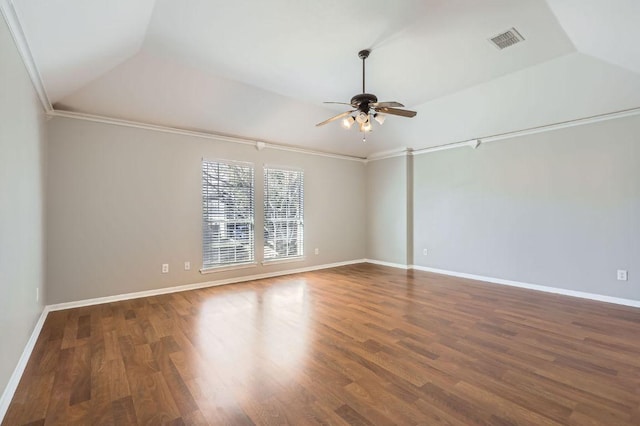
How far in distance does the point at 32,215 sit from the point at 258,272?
329 cm

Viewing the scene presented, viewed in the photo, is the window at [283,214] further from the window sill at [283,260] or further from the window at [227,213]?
the window at [227,213]

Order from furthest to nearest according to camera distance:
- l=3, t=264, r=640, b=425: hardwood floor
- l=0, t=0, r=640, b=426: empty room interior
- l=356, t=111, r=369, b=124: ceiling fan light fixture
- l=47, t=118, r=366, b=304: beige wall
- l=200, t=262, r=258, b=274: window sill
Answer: l=200, t=262, r=258, b=274: window sill
l=47, t=118, r=366, b=304: beige wall
l=356, t=111, r=369, b=124: ceiling fan light fixture
l=0, t=0, r=640, b=426: empty room interior
l=3, t=264, r=640, b=425: hardwood floor

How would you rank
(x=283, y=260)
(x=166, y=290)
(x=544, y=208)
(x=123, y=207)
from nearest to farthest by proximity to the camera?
(x=123, y=207) → (x=166, y=290) → (x=544, y=208) → (x=283, y=260)

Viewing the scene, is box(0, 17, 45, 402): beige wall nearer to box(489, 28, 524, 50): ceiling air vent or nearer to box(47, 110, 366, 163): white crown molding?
box(47, 110, 366, 163): white crown molding

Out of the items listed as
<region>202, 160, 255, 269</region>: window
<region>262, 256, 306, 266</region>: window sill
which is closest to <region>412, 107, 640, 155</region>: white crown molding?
<region>262, 256, 306, 266</region>: window sill

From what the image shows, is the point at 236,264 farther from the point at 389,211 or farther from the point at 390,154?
the point at 390,154

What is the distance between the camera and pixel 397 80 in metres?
4.08

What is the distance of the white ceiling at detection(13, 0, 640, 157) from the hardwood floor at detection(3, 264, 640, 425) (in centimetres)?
256

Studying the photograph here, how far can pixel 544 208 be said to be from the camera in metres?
4.65

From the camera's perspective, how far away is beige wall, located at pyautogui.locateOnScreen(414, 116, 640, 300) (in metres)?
3.99

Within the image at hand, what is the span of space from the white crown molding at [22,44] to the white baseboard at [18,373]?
2.35 m

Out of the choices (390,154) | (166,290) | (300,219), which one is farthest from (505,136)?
(166,290)

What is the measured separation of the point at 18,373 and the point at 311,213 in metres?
4.71

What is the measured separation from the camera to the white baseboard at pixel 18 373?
1818mm
